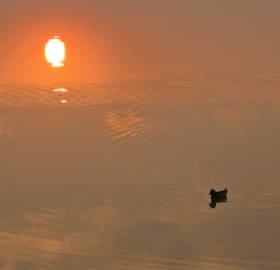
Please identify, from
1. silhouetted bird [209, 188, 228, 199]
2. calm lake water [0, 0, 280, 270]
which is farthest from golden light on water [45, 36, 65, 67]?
silhouetted bird [209, 188, 228, 199]

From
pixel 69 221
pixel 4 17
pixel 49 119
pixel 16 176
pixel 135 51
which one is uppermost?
pixel 4 17

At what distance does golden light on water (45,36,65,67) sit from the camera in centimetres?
2265

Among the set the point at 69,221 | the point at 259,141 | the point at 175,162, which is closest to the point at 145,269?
the point at 69,221

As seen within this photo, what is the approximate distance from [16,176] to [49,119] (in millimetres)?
Answer: 2700

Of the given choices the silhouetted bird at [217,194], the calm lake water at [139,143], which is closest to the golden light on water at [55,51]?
the calm lake water at [139,143]

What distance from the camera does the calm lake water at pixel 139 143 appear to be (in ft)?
46.7

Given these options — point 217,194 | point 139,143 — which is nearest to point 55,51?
point 139,143

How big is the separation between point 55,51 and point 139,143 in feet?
20.4

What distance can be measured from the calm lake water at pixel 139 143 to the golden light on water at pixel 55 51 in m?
0.19

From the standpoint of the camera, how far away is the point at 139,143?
17.9 metres

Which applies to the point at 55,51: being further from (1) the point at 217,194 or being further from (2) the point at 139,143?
(1) the point at 217,194

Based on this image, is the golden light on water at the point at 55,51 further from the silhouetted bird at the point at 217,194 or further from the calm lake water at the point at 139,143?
the silhouetted bird at the point at 217,194

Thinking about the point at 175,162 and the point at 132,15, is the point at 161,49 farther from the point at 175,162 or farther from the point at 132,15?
the point at 175,162

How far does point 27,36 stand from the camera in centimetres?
2488
